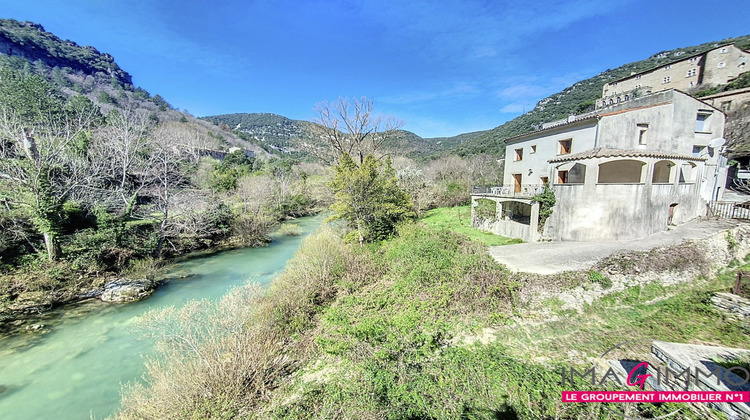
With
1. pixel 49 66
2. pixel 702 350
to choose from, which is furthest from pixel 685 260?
pixel 49 66

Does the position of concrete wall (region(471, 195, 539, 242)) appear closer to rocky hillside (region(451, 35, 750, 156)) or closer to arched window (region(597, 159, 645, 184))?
arched window (region(597, 159, 645, 184))

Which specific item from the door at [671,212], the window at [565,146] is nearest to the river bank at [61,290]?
the window at [565,146]

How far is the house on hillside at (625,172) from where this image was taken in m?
13.0

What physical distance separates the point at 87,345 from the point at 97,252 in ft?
21.9

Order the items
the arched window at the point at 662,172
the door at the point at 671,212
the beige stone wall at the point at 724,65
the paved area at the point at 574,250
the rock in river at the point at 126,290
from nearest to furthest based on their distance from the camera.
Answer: the paved area at the point at 574,250
the rock in river at the point at 126,290
the door at the point at 671,212
the arched window at the point at 662,172
the beige stone wall at the point at 724,65

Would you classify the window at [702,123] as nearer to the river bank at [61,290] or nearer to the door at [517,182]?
the door at [517,182]

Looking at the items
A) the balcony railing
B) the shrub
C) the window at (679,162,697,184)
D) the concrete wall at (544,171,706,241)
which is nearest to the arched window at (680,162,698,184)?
the window at (679,162,697,184)

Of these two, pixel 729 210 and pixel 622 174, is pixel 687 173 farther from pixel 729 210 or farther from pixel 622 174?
pixel 622 174

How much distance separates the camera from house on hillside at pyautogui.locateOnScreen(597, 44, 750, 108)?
33000 millimetres

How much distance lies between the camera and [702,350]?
Result: 6.27m

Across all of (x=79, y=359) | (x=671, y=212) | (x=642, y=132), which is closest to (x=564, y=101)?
(x=642, y=132)

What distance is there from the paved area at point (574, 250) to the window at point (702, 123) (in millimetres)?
6076

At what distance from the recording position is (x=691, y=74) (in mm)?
36562

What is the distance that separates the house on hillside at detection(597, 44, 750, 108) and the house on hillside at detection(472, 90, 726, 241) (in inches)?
822
